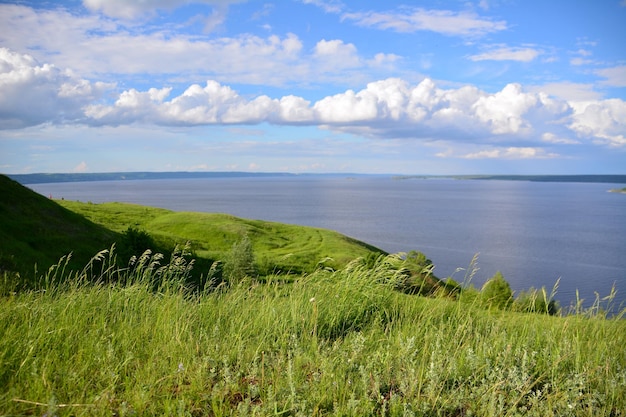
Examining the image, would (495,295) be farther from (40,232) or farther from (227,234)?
(227,234)

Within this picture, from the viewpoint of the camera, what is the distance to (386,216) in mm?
197250

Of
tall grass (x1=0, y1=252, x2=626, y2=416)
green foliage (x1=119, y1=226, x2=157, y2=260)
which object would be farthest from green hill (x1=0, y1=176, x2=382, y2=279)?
tall grass (x1=0, y1=252, x2=626, y2=416)

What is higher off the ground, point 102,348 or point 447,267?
point 102,348

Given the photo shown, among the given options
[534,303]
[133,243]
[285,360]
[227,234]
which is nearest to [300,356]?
[285,360]

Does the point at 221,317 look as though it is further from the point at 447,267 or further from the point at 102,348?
the point at 447,267

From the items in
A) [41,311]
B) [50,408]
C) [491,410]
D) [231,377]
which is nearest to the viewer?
[50,408]

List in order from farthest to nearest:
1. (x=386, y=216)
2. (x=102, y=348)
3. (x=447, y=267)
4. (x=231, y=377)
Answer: (x=386, y=216), (x=447, y=267), (x=102, y=348), (x=231, y=377)

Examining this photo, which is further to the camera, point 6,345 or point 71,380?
point 6,345

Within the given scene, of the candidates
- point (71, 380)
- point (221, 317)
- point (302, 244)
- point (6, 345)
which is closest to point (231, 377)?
point (71, 380)

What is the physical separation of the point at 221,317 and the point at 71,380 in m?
2.44

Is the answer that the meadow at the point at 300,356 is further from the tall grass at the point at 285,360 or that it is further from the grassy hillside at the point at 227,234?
the grassy hillside at the point at 227,234

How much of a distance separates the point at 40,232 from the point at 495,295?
58070mm

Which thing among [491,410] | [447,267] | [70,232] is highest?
[491,410]

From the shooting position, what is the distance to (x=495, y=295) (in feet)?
27.9
